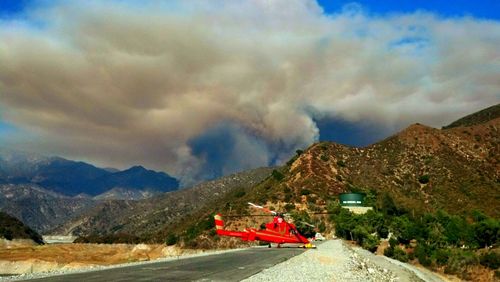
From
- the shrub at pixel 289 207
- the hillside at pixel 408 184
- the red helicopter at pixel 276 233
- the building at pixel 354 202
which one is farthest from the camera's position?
the hillside at pixel 408 184

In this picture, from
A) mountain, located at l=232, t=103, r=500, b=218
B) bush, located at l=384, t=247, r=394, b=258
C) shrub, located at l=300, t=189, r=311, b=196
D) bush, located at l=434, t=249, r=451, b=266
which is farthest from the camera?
shrub, located at l=300, t=189, r=311, b=196

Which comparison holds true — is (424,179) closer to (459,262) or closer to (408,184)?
(408,184)

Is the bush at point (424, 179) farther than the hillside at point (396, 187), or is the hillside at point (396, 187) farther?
the bush at point (424, 179)

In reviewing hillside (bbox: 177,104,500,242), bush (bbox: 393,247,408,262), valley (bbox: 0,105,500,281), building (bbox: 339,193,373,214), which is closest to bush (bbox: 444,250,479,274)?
valley (bbox: 0,105,500,281)

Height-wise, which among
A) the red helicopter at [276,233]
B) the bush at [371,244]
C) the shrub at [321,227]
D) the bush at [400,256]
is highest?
the red helicopter at [276,233]

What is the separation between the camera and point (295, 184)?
586ft

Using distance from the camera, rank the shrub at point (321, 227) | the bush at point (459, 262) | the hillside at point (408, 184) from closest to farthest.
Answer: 1. the bush at point (459, 262)
2. the shrub at point (321, 227)
3. the hillside at point (408, 184)

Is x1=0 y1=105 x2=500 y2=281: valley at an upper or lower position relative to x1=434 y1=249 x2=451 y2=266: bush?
upper

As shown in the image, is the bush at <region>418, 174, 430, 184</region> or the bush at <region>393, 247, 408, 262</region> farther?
the bush at <region>418, 174, 430, 184</region>

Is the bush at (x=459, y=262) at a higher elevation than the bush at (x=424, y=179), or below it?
below

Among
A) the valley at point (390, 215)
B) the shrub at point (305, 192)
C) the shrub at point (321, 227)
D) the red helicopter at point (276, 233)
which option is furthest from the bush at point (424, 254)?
the shrub at point (305, 192)

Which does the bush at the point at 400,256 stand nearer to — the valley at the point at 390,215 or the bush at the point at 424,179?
the valley at the point at 390,215

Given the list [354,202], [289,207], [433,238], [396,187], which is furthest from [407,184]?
[433,238]

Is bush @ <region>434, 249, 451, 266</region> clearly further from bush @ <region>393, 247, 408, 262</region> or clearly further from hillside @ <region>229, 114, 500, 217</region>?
hillside @ <region>229, 114, 500, 217</region>
